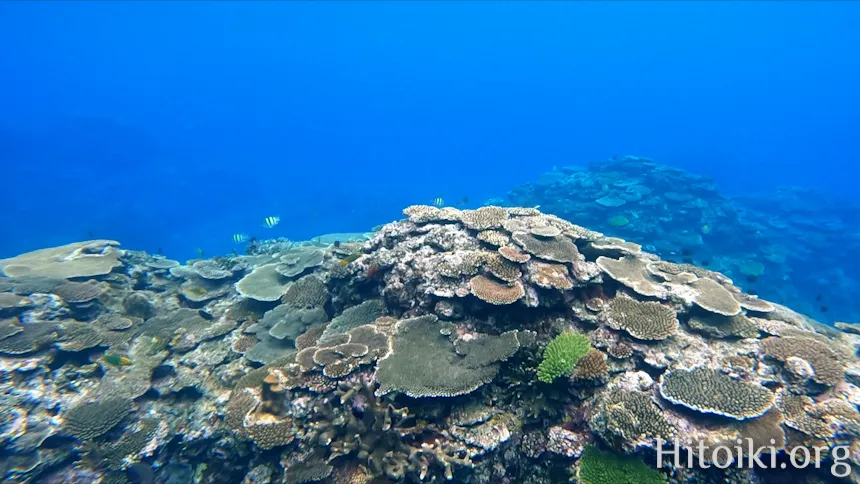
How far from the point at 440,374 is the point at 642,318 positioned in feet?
10.5

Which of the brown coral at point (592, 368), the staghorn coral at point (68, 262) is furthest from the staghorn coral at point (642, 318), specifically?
the staghorn coral at point (68, 262)

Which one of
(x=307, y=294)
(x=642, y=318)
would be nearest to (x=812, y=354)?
(x=642, y=318)

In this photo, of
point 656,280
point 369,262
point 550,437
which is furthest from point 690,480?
point 369,262

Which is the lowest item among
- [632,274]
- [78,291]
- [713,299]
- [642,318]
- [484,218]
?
[78,291]

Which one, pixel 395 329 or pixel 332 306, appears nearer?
pixel 395 329

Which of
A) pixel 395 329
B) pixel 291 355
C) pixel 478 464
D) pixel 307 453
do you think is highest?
pixel 395 329

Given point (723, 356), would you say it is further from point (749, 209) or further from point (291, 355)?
point (749, 209)

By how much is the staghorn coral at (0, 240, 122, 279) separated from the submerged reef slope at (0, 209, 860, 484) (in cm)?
70

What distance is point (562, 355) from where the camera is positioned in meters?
4.88

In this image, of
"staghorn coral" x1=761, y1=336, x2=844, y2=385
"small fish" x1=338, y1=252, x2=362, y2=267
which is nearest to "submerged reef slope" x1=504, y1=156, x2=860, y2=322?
"staghorn coral" x1=761, y1=336, x2=844, y2=385

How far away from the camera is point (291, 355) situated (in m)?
6.63

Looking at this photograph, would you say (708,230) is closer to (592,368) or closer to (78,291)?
(592,368)

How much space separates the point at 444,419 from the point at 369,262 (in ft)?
11.2

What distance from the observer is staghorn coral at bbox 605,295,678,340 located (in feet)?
17.3
